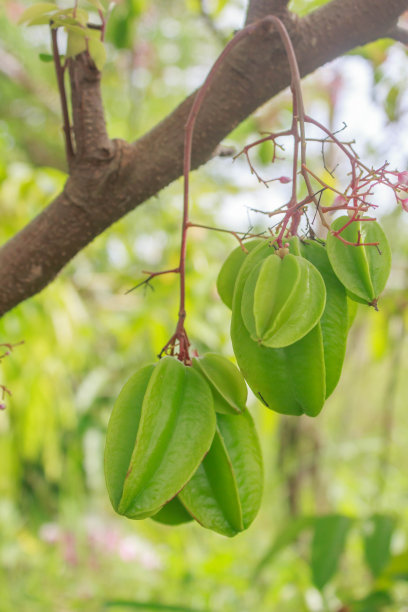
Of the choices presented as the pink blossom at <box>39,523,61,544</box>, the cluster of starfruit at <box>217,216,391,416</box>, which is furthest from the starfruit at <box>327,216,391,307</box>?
the pink blossom at <box>39,523,61,544</box>

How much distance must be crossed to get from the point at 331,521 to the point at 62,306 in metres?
1.07

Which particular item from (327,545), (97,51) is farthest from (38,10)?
(327,545)

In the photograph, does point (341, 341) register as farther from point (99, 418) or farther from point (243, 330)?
point (99, 418)

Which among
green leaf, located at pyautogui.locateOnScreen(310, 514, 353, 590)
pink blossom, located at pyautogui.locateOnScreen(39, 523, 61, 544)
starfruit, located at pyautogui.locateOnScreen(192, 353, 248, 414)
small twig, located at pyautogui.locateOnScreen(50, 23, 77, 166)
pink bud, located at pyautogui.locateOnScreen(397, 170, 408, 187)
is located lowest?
pink blossom, located at pyautogui.locateOnScreen(39, 523, 61, 544)

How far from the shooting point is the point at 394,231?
2686 millimetres

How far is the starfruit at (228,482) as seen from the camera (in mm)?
458

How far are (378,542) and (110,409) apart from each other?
5.16ft

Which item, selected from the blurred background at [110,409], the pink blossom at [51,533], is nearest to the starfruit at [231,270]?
the blurred background at [110,409]

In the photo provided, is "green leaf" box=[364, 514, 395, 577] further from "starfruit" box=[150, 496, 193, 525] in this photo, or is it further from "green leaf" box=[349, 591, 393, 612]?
"starfruit" box=[150, 496, 193, 525]

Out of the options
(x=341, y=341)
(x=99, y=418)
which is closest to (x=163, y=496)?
(x=341, y=341)

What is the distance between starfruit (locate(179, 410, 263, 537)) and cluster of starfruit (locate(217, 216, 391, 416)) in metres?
0.05

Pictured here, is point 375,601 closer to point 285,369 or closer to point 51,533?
point 285,369

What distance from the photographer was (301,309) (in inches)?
15.8

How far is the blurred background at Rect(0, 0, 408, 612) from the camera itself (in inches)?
61.6
